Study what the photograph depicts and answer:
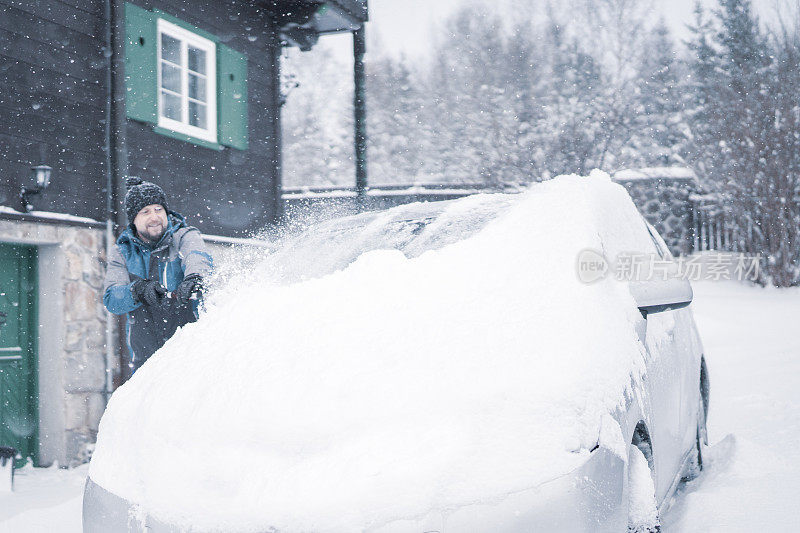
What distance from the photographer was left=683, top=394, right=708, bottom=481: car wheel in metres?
4.25

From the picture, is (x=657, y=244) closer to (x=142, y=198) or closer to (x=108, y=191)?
(x=142, y=198)

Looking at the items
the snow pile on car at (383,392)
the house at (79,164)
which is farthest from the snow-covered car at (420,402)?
the house at (79,164)

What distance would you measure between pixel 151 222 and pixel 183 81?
4.75 meters

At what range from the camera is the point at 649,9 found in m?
26.9

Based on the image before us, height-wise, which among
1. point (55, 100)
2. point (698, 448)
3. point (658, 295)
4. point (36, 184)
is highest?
point (55, 100)

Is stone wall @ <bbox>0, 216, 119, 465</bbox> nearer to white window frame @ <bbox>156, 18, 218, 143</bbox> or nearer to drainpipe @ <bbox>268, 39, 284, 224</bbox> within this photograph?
white window frame @ <bbox>156, 18, 218, 143</bbox>

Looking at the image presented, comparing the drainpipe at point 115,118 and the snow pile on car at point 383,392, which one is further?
the drainpipe at point 115,118

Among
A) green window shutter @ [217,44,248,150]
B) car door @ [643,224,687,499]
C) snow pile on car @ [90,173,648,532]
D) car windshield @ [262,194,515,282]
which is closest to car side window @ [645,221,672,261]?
car door @ [643,224,687,499]

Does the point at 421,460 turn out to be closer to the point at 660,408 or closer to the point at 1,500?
the point at 660,408

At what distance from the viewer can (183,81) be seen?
8.45m

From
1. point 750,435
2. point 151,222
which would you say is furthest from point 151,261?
point 750,435

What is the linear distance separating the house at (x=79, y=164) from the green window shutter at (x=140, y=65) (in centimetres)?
1

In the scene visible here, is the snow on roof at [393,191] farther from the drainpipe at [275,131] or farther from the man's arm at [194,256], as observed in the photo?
the man's arm at [194,256]

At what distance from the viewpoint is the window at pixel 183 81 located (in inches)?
300
